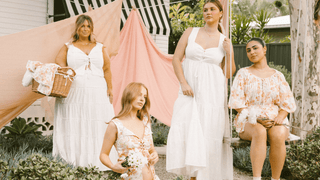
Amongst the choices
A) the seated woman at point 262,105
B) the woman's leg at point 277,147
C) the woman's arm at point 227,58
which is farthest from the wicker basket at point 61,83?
the woman's leg at point 277,147

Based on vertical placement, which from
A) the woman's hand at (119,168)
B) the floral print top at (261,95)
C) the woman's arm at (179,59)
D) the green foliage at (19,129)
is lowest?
the green foliage at (19,129)

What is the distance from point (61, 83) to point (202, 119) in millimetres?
1430

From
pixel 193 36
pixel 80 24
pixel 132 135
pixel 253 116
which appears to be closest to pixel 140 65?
pixel 80 24

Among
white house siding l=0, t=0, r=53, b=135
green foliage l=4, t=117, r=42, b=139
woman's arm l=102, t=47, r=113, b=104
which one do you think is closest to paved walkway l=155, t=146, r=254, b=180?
woman's arm l=102, t=47, r=113, b=104

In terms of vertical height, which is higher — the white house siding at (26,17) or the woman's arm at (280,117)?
the white house siding at (26,17)

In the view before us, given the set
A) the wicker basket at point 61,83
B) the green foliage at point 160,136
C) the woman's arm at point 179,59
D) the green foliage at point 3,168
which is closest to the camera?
the green foliage at point 3,168

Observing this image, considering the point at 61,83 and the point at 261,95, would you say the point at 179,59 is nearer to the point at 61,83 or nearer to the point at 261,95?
the point at 261,95

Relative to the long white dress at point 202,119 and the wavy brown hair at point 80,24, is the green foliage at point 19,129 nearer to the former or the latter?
the wavy brown hair at point 80,24

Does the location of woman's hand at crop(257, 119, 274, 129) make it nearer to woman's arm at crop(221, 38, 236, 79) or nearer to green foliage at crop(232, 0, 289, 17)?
woman's arm at crop(221, 38, 236, 79)

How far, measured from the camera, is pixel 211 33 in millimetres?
3082

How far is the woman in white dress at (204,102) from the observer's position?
291 cm

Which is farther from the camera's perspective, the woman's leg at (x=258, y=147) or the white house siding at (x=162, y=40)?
the white house siding at (x=162, y=40)

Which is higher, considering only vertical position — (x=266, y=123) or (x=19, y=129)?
(x=266, y=123)

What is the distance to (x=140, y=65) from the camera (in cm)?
527
